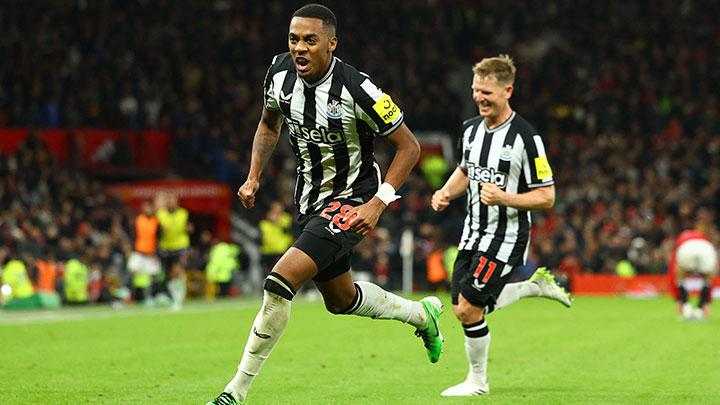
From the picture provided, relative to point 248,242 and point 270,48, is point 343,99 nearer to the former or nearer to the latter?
point 248,242

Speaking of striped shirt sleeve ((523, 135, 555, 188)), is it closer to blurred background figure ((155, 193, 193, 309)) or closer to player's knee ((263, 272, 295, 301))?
player's knee ((263, 272, 295, 301))

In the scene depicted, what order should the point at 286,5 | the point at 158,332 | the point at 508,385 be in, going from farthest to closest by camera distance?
the point at 286,5 → the point at 158,332 → the point at 508,385

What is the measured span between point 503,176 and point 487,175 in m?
0.12

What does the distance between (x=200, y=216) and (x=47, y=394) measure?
19895 millimetres

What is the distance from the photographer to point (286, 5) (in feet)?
117

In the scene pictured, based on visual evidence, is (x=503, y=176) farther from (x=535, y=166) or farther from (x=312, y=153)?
(x=312, y=153)

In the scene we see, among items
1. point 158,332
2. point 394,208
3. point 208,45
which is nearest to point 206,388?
point 158,332

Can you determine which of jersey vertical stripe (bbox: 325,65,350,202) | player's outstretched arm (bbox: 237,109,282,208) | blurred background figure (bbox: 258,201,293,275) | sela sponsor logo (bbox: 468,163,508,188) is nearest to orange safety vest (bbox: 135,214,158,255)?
blurred background figure (bbox: 258,201,293,275)

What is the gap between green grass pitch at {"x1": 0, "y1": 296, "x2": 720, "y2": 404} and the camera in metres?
8.66

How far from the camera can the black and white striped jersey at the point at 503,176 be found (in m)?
8.89

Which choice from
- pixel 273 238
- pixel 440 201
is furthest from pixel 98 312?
Answer: pixel 440 201

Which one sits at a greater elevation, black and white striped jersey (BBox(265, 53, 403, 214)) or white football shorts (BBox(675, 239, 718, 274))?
black and white striped jersey (BBox(265, 53, 403, 214))

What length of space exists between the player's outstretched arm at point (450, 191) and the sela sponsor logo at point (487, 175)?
0.11 meters

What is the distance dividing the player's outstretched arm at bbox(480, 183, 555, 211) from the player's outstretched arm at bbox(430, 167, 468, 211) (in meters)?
0.29
